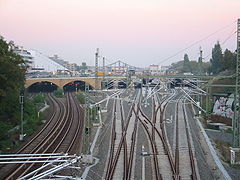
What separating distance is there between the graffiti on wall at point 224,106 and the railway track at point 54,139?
12533mm

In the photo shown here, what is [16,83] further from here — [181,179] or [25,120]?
[181,179]

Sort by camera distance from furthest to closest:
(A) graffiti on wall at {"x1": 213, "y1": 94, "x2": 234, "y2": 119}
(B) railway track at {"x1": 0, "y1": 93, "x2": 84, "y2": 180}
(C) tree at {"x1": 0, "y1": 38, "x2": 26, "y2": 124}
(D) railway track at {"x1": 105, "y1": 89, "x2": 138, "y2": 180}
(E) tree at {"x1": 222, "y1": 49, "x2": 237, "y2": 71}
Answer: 1. (E) tree at {"x1": 222, "y1": 49, "x2": 237, "y2": 71}
2. (A) graffiti on wall at {"x1": 213, "y1": 94, "x2": 234, "y2": 119}
3. (C) tree at {"x1": 0, "y1": 38, "x2": 26, "y2": 124}
4. (B) railway track at {"x1": 0, "y1": 93, "x2": 84, "y2": 180}
5. (D) railway track at {"x1": 105, "y1": 89, "x2": 138, "y2": 180}

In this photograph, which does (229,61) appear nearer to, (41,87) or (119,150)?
(119,150)

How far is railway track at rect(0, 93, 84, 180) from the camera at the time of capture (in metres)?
11.8

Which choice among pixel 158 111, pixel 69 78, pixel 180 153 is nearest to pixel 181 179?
pixel 180 153

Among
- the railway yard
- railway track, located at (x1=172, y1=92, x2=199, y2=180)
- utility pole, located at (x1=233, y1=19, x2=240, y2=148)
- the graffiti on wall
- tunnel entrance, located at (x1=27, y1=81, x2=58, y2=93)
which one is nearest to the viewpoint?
the railway yard

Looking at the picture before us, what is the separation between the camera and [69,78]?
47031mm

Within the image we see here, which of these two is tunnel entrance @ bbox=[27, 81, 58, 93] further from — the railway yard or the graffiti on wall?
the graffiti on wall

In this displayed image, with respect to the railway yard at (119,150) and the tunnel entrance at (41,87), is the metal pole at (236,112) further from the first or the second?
the tunnel entrance at (41,87)

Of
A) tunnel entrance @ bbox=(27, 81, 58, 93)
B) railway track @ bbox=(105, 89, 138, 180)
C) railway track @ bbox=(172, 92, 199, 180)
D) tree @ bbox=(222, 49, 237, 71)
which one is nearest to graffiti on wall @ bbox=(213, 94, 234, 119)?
railway track @ bbox=(172, 92, 199, 180)

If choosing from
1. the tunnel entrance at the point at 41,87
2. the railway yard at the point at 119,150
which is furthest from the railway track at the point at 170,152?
the tunnel entrance at the point at 41,87

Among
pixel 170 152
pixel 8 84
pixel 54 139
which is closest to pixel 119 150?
pixel 170 152

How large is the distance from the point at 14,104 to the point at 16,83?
74.7 inches

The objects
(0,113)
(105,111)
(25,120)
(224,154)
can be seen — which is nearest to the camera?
(224,154)
